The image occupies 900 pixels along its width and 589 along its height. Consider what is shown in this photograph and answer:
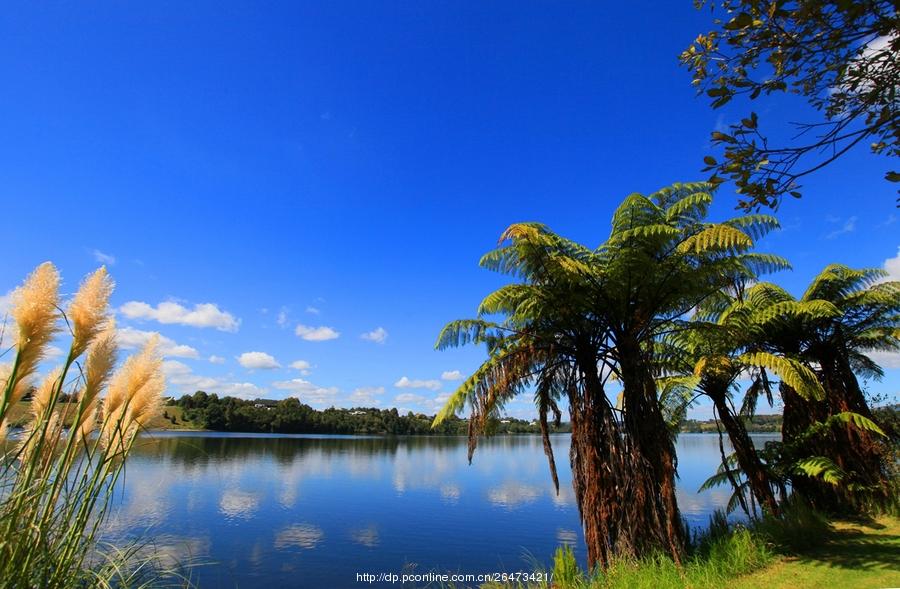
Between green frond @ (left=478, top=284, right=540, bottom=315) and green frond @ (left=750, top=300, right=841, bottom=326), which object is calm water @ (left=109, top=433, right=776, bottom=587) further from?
green frond @ (left=750, top=300, right=841, bottom=326)

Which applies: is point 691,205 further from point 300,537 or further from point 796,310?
point 300,537

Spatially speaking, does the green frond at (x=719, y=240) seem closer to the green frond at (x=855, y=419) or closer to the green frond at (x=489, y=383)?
the green frond at (x=489, y=383)

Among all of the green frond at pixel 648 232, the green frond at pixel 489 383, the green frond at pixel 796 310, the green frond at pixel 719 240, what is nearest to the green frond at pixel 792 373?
the green frond at pixel 796 310

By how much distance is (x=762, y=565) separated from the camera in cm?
580

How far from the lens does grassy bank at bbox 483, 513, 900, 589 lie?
16.4 feet

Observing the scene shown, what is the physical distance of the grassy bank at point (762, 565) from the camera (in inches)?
197

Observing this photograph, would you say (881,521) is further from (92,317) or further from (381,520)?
(381,520)

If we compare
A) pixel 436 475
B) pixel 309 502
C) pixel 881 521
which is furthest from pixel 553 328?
pixel 436 475

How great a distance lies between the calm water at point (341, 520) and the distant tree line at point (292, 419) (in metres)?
42.7

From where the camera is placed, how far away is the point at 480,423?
6.60m

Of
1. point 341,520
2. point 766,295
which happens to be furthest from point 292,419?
point 766,295

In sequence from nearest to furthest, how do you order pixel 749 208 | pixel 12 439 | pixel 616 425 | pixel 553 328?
pixel 749 208
pixel 12 439
pixel 616 425
pixel 553 328

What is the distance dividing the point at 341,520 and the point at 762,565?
1489cm

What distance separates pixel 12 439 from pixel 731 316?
10333mm
